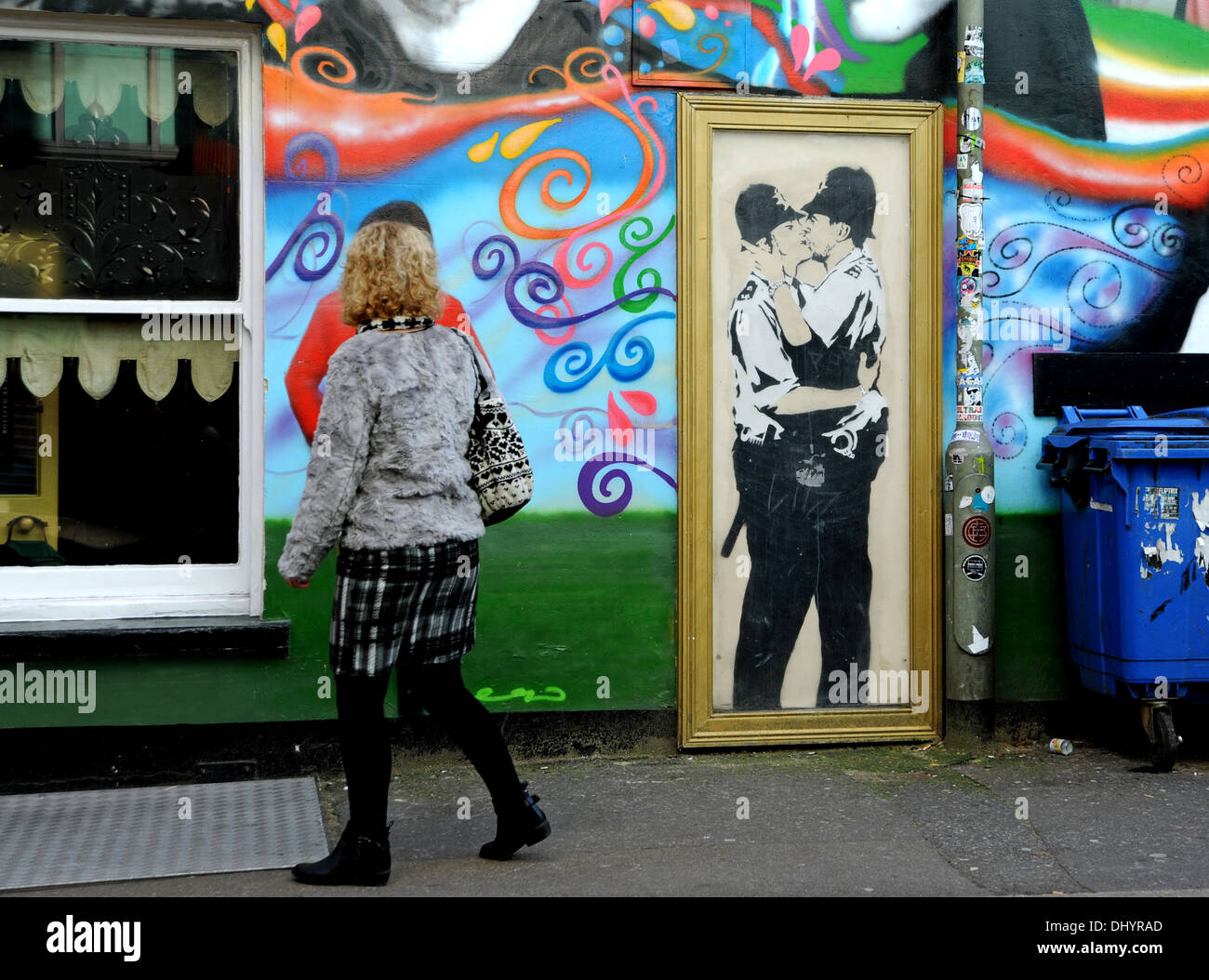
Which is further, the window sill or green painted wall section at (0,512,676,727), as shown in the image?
green painted wall section at (0,512,676,727)

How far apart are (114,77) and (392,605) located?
2812mm

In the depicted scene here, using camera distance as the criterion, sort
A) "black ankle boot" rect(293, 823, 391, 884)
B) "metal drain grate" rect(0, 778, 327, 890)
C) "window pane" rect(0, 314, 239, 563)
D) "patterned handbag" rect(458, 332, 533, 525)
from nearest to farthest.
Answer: "black ankle boot" rect(293, 823, 391, 884)
"patterned handbag" rect(458, 332, 533, 525)
"metal drain grate" rect(0, 778, 327, 890)
"window pane" rect(0, 314, 239, 563)

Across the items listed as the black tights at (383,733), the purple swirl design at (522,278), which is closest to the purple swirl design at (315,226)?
the purple swirl design at (522,278)

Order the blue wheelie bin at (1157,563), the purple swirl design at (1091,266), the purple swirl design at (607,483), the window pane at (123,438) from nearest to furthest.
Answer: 1. the blue wheelie bin at (1157,563)
2. the window pane at (123,438)
3. the purple swirl design at (607,483)
4. the purple swirl design at (1091,266)

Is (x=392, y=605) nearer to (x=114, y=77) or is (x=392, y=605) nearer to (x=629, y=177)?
(x=629, y=177)

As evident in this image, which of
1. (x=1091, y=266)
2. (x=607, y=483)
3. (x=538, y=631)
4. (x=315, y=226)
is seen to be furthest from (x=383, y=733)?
(x=1091, y=266)

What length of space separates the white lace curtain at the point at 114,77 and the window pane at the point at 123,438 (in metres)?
0.87

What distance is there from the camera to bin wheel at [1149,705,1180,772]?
5273 millimetres

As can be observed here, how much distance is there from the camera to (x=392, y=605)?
12.9ft

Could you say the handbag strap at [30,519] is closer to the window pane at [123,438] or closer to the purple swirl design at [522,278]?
the window pane at [123,438]

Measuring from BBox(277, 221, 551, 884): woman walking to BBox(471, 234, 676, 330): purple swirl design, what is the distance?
4.31 feet

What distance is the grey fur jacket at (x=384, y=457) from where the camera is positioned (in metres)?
3.87

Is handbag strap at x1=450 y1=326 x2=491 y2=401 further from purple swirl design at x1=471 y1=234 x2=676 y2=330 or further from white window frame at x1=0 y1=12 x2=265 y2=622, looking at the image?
white window frame at x1=0 y1=12 x2=265 y2=622

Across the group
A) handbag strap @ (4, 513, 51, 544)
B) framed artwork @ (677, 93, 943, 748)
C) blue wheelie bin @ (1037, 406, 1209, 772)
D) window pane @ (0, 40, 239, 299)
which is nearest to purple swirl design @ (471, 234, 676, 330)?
framed artwork @ (677, 93, 943, 748)
